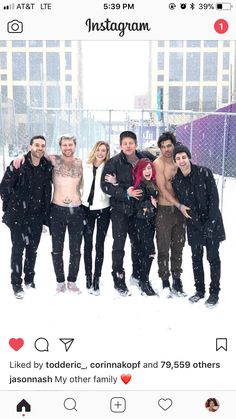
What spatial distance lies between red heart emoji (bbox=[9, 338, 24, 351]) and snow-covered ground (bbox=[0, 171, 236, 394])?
0.06 m

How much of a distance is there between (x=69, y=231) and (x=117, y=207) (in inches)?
19.6

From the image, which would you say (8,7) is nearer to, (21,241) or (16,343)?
(16,343)

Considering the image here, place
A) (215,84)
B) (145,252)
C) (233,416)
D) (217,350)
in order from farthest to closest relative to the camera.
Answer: (215,84) < (145,252) < (217,350) < (233,416)

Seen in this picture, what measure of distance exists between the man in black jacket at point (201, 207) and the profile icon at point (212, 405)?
1.65 meters

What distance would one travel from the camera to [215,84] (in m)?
42.3

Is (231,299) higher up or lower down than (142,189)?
lower down

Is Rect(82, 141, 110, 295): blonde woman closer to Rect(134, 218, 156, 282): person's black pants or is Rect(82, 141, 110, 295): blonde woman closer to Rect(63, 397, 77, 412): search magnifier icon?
Rect(134, 218, 156, 282): person's black pants

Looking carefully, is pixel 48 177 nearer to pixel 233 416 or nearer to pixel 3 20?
pixel 3 20

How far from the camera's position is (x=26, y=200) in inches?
148

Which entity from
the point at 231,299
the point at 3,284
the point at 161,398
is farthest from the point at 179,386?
the point at 3,284

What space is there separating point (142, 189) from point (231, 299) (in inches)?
48.7

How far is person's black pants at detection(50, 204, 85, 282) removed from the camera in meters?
3.85

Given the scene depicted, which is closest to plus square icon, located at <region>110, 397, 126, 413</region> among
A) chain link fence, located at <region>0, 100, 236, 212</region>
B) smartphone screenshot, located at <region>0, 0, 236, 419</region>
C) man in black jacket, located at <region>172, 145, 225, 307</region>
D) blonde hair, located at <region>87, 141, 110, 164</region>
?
smartphone screenshot, located at <region>0, 0, 236, 419</region>

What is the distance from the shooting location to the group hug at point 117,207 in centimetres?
368
